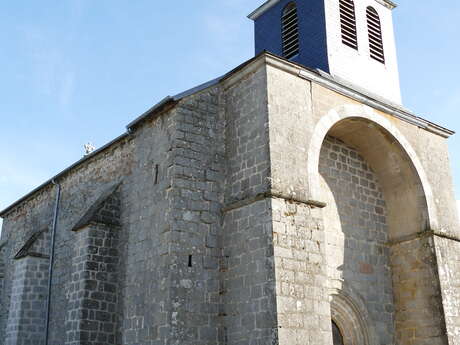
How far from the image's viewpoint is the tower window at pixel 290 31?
12438mm

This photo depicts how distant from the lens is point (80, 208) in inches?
484

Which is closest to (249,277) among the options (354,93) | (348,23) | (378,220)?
(378,220)

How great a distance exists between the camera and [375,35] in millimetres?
12898

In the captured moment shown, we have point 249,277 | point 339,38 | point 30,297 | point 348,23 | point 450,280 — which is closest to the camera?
point 249,277

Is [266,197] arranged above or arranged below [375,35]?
below

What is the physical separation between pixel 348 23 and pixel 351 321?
649 cm

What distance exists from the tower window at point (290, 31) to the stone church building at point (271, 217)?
0.12 ft

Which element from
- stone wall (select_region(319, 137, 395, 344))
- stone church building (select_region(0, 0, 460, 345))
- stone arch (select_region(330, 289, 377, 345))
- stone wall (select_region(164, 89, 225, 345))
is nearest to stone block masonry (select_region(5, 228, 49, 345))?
stone church building (select_region(0, 0, 460, 345))

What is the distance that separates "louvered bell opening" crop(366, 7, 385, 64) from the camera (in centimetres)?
1270

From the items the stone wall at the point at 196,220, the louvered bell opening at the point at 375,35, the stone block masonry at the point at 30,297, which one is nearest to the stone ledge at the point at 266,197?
the stone wall at the point at 196,220

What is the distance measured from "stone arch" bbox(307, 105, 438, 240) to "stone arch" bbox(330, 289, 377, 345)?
1899mm

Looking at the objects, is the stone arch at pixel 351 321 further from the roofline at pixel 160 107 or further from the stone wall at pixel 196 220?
the roofline at pixel 160 107

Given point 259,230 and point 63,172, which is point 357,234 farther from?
point 63,172

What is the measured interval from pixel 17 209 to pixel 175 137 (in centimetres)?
887
